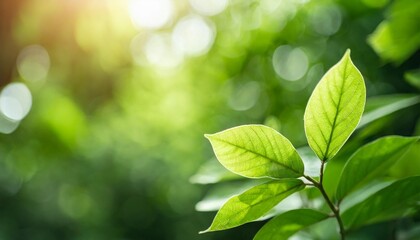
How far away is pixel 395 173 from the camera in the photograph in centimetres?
52

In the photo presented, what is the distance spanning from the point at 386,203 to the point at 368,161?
38 millimetres

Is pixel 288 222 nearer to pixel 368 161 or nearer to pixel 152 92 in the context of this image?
pixel 368 161

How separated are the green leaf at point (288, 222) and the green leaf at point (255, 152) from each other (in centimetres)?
5

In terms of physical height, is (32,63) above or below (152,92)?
above

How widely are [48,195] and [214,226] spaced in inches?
56.6

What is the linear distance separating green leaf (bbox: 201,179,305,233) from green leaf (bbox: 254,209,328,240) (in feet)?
0.11

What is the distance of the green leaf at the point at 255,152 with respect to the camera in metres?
0.31

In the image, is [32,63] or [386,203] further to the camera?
[32,63]

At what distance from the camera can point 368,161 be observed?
1.24ft

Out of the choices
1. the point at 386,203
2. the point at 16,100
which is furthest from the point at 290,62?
the point at 16,100

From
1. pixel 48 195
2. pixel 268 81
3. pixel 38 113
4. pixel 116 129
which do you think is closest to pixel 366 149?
pixel 268 81

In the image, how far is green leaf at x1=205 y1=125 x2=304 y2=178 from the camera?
31cm

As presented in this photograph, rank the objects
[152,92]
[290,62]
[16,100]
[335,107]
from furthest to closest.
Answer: [16,100] < [152,92] < [290,62] < [335,107]

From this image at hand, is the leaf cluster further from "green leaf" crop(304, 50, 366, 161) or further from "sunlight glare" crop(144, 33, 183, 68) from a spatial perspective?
"sunlight glare" crop(144, 33, 183, 68)
